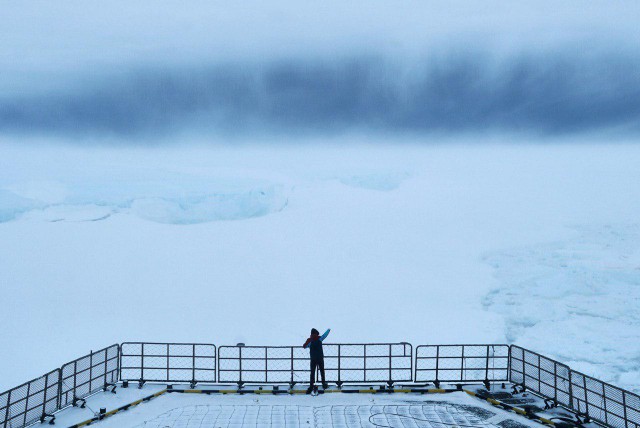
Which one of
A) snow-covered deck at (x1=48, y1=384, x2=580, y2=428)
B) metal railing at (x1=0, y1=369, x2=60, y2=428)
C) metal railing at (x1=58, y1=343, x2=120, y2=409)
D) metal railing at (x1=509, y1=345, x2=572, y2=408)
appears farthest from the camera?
metal railing at (x1=509, y1=345, x2=572, y2=408)

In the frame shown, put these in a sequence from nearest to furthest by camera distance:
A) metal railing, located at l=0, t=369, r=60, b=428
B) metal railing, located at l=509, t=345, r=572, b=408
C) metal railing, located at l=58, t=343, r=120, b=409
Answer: metal railing, located at l=0, t=369, r=60, b=428, metal railing, located at l=58, t=343, r=120, b=409, metal railing, located at l=509, t=345, r=572, b=408

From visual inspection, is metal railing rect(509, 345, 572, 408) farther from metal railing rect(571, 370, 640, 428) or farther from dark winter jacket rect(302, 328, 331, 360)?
dark winter jacket rect(302, 328, 331, 360)

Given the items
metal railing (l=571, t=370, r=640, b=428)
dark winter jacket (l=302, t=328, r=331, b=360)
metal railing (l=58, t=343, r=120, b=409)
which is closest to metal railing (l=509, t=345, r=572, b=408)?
metal railing (l=571, t=370, r=640, b=428)

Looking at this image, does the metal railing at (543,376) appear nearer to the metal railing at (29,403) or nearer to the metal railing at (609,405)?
the metal railing at (609,405)

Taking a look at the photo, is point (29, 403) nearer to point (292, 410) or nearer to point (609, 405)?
point (292, 410)

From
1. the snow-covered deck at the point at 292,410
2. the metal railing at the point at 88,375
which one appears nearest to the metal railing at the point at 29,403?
the metal railing at the point at 88,375
